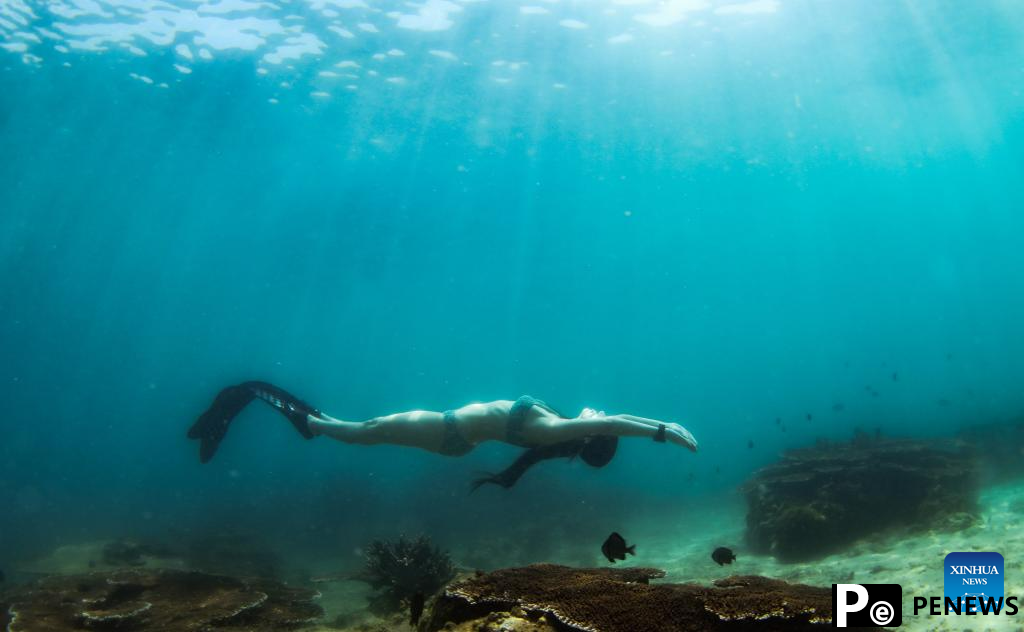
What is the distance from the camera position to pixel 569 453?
750 cm

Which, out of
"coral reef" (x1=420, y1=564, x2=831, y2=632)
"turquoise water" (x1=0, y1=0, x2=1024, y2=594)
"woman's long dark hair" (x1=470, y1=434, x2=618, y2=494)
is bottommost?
"coral reef" (x1=420, y1=564, x2=831, y2=632)

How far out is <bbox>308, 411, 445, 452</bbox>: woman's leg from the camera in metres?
7.99

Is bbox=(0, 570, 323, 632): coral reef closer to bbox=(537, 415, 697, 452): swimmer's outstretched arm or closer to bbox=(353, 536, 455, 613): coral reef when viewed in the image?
bbox=(353, 536, 455, 613): coral reef

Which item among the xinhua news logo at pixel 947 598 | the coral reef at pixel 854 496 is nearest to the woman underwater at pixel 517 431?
the xinhua news logo at pixel 947 598

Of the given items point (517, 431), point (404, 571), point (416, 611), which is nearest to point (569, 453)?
point (517, 431)

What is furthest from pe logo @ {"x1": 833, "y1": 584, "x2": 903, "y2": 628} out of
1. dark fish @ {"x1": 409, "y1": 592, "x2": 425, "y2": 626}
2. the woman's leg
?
the woman's leg

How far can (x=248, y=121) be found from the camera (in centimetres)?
3109

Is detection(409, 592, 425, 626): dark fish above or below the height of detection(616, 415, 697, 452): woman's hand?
below

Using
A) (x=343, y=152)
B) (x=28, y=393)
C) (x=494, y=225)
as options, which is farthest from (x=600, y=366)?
(x=28, y=393)

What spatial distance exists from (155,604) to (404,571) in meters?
3.43

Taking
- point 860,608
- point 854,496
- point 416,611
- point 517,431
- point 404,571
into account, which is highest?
point 517,431

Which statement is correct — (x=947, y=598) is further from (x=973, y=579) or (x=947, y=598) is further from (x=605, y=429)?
(x=605, y=429)

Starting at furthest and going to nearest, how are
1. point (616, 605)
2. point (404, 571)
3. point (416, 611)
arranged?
point (404, 571)
point (416, 611)
point (616, 605)

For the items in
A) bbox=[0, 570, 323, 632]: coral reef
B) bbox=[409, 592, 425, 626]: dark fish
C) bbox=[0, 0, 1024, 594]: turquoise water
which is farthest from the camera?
bbox=[0, 0, 1024, 594]: turquoise water
